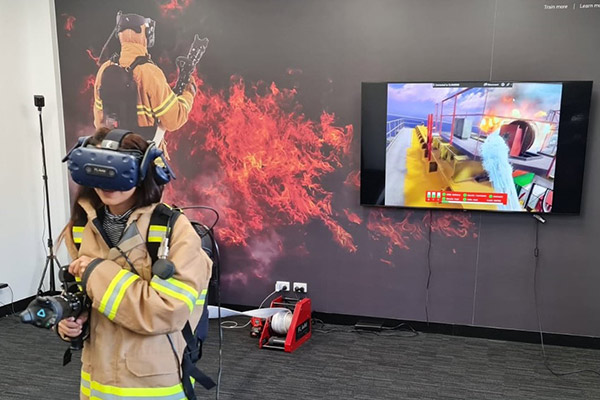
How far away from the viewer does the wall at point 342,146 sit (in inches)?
120

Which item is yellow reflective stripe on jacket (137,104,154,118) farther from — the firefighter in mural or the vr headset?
the vr headset

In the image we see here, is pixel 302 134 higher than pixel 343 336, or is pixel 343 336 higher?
pixel 302 134

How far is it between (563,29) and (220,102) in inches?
92.7

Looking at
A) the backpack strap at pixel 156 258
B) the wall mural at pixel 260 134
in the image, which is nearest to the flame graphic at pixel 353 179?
the wall mural at pixel 260 134

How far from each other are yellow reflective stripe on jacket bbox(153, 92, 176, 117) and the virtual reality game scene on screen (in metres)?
1.65

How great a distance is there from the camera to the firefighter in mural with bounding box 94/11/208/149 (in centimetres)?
358

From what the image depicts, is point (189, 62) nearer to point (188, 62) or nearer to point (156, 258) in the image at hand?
point (188, 62)

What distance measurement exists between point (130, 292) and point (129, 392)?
0.29 metres

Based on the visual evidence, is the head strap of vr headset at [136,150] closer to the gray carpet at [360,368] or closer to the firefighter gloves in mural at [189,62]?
the gray carpet at [360,368]

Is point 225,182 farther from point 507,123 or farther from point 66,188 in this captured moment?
point 507,123

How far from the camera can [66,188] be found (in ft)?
13.1

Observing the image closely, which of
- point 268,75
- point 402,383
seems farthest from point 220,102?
point 402,383

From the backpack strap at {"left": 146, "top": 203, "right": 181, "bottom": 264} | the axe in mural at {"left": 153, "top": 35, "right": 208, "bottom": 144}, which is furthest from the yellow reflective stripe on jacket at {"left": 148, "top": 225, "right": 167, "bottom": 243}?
the axe in mural at {"left": 153, "top": 35, "right": 208, "bottom": 144}

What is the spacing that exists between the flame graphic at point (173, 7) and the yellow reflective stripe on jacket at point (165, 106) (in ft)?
1.94
